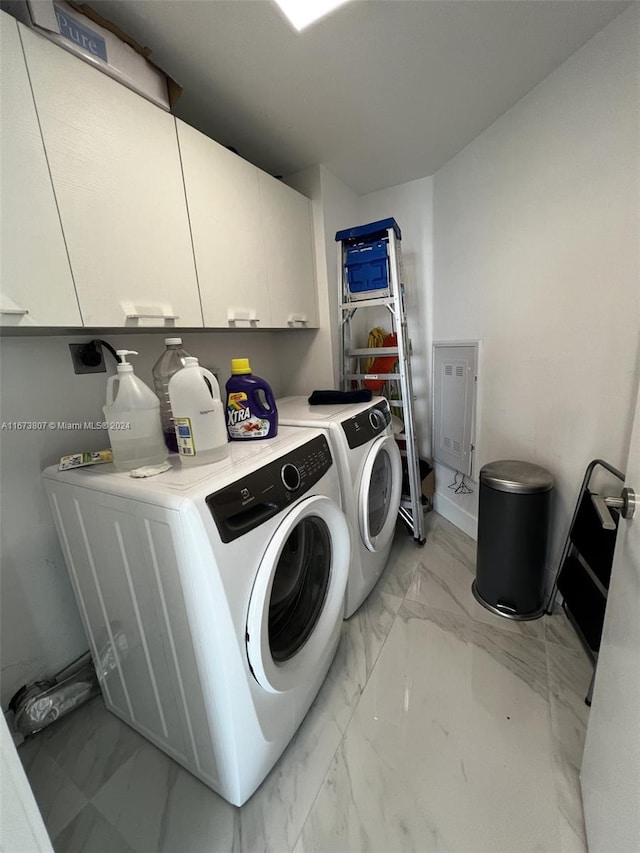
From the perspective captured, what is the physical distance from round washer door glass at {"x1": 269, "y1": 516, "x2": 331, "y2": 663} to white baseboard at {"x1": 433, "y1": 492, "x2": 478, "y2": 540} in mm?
1305

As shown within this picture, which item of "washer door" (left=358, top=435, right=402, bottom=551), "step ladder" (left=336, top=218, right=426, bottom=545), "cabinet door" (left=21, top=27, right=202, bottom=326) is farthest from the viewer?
"step ladder" (left=336, top=218, right=426, bottom=545)

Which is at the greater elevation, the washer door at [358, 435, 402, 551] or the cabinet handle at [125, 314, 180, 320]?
the cabinet handle at [125, 314, 180, 320]

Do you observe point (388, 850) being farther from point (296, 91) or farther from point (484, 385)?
point (296, 91)

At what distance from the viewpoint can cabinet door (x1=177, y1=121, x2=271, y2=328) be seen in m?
1.21

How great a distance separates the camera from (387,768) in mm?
1012

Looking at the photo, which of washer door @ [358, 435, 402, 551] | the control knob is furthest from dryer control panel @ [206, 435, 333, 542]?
washer door @ [358, 435, 402, 551]

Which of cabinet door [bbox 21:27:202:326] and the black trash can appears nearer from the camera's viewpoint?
cabinet door [bbox 21:27:202:326]

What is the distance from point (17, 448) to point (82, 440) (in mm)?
181

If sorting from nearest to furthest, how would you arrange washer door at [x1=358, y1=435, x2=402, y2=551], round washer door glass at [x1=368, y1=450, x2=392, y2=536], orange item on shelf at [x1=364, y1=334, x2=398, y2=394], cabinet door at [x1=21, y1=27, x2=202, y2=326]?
1. cabinet door at [x1=21, y1=27, x2=202, y2=326]
2. washer door at [x1=358, y1=435, x2=402, y2=551]
3. round washer door glass at [x1=368, y1=450, x2=392, y2=536]
4. orange item on shelf at [x1=364, y1=334, x2=398, y2=394]

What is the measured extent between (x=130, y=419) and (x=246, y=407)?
356 mm

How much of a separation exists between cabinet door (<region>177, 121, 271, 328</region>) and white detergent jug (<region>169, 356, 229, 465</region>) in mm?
477

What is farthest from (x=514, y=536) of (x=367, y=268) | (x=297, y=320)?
(x=367, y=268)

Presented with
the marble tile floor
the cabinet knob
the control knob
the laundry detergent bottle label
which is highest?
the cabinet knob

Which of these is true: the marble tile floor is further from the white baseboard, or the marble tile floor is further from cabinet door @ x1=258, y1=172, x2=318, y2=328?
cabinet door @ x1=258, y1=172, x2=318, y2=328
